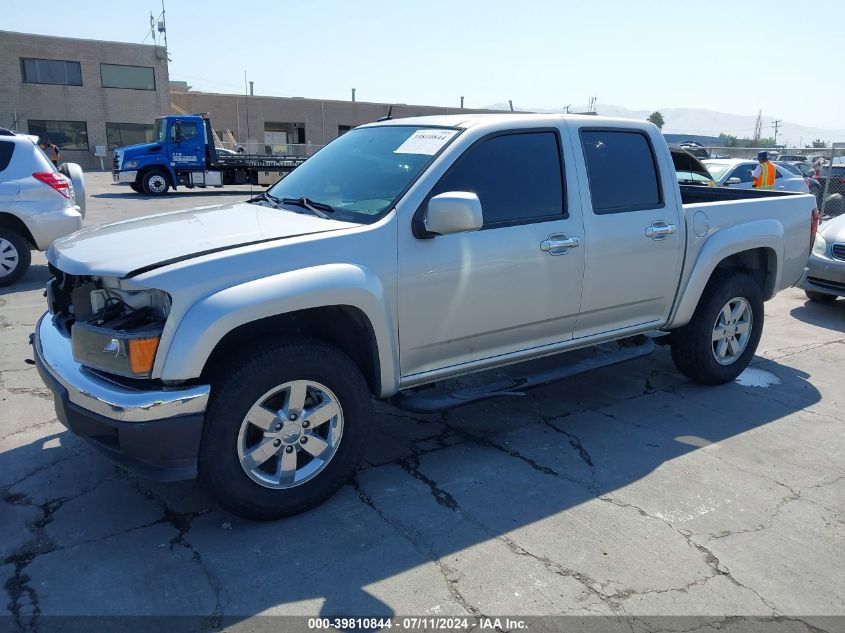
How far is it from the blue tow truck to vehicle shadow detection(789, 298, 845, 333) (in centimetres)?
1744

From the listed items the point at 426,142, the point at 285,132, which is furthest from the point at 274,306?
the point at 285,132

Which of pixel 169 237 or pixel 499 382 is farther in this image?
pixel 499 382

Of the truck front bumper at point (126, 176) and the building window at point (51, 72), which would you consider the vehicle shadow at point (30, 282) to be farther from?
the building window at point (51, 72)

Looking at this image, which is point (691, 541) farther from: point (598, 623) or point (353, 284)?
point (353, 284)

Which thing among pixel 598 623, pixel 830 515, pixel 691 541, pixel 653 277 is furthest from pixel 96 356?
pixel 830 515

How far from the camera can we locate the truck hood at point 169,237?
3.03 metres

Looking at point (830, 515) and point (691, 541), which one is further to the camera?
point (830, 515)

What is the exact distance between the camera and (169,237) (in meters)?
3.35

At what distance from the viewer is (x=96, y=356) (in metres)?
2.97

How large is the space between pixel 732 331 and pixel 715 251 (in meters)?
0.81

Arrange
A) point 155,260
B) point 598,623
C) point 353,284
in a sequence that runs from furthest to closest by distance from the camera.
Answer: point 353,284 → point 155,260 → point 598,623

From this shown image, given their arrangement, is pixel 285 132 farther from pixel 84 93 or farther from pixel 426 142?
pixel 426 142

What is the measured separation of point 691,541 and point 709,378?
2235 millimetres

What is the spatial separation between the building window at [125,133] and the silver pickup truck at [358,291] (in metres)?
43.8
